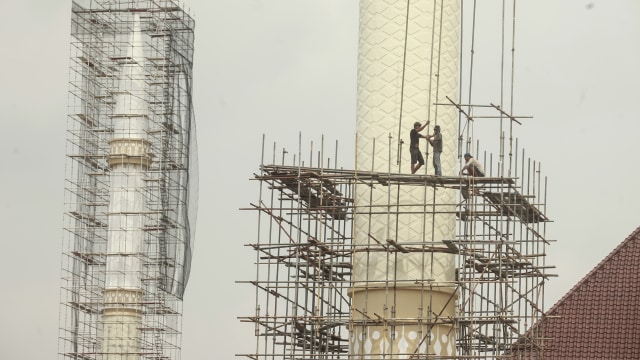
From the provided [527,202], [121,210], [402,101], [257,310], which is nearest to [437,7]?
[402,101]

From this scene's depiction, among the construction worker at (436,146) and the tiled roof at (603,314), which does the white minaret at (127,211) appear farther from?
the construction worker at (436,146)

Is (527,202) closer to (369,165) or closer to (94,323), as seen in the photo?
(369,165)

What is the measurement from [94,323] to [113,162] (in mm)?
6259

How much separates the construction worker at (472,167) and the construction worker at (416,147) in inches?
35.6

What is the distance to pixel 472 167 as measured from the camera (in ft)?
113

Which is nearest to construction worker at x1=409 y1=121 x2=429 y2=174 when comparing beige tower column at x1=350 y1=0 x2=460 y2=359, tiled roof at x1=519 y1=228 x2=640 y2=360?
beige tower column at x1=350 y1=0 x2=460 y2=359

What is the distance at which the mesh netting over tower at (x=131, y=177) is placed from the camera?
64.1 metres

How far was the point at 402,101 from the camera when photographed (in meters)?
35.3

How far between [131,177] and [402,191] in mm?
31860

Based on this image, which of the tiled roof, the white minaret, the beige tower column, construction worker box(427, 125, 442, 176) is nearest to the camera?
the beige tower column

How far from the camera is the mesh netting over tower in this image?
64062mm

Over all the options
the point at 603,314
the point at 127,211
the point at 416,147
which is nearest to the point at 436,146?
the point at 416,147

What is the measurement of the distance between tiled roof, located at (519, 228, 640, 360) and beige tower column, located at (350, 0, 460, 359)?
32.0 ft

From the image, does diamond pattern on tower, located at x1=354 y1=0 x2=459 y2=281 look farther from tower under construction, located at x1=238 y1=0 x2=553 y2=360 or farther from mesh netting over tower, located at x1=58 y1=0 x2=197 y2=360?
mesh netting over tower, located at x1=58 y1=0 x2=197 y2=360
